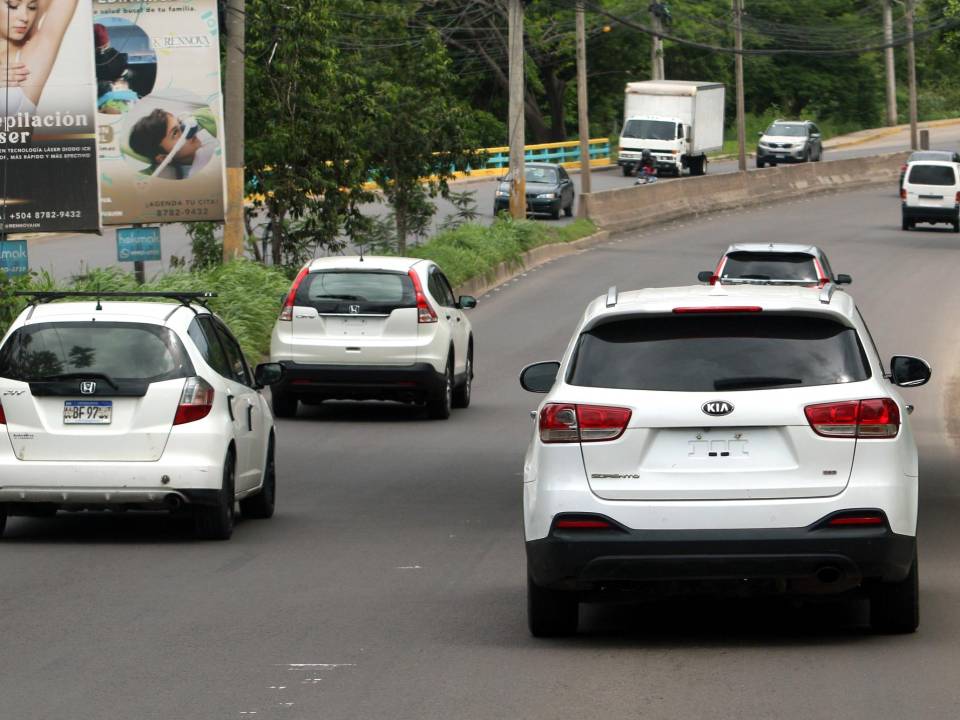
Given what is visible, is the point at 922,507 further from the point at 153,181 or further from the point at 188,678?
the point at 153,181

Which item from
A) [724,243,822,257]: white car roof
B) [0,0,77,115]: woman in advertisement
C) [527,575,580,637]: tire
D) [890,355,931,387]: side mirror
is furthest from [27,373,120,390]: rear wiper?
[724,243,822,257]: white car roof

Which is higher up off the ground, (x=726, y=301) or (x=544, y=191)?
(x=726, y=301)

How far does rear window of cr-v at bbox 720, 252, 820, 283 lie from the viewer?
25.6 metres

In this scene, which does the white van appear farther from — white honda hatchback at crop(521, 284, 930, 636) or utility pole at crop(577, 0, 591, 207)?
white honda hatchback at crop(521, 284, 930, 636)

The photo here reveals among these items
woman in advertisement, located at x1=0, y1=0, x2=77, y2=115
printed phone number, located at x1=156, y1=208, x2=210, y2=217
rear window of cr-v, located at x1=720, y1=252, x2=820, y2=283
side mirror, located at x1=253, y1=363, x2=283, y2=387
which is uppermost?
woman in advertisement, located at x1=0, y1=0, x2=77, y2=115

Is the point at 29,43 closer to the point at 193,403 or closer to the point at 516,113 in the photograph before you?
the point at 193,403

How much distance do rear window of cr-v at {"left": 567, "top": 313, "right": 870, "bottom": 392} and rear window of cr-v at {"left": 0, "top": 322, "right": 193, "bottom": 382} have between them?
4601mm

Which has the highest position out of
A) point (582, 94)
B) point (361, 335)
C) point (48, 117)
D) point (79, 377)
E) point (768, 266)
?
point (582, 94)

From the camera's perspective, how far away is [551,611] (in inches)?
343

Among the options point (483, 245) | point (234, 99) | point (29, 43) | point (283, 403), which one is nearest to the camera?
point (283, 403)

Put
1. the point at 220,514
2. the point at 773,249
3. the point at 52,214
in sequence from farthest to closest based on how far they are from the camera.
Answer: the point at 773,249
the point at 52,214
the point at 220,514

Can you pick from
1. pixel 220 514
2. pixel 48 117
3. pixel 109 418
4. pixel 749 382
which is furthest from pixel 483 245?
pixel 749 382

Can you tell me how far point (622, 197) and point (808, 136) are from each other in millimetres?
26851

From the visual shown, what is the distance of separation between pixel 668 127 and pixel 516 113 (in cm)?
2813
